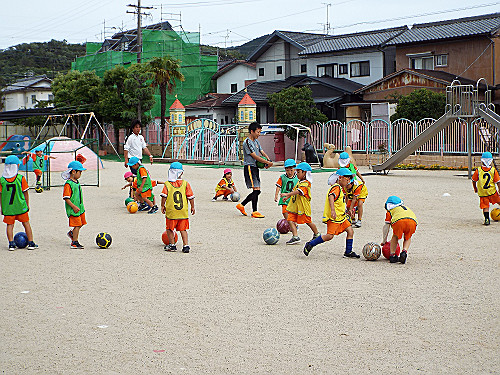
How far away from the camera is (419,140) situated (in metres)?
24.0

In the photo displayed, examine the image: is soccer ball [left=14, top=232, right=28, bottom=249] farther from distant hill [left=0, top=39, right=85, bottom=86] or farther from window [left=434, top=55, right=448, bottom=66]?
distant hill [left=0, top=39, right=85, bottom=86]

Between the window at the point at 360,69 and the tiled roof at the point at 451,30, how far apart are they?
287cm

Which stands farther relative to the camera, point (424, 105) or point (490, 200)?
point (424, 105)

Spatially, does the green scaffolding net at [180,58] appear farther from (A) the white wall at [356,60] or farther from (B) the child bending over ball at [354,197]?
(B) the child bending over ball at [354,197]

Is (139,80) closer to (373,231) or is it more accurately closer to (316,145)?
(316,145)

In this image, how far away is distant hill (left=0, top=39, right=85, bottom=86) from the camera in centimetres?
8331

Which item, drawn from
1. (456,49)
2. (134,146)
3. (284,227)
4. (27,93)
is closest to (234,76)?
(456,49)

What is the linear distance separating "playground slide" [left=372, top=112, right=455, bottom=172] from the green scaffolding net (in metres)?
31.9

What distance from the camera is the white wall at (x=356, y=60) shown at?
40.8 metres

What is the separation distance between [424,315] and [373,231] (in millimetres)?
5066

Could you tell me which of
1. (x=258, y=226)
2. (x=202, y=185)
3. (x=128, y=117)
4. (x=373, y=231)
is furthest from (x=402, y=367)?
(x=128, y=117)

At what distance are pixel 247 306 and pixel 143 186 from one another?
7.86m

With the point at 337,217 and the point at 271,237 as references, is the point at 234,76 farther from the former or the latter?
the point at 337,217

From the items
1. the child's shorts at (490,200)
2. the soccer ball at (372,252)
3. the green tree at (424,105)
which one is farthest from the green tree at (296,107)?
the soccer ball at (372,252)
